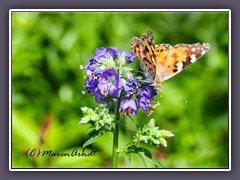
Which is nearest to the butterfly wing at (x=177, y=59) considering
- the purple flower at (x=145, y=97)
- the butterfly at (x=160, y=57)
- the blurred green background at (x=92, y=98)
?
the butterfly at (x=160, y=57)

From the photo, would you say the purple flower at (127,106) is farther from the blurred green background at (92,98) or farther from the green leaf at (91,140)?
the blurred green background at (92,98)

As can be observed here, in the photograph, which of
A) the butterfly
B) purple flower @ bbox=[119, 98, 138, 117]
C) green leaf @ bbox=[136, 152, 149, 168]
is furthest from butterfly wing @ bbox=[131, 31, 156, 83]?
green leaf @ bbox=[136, 152, 149, 168]

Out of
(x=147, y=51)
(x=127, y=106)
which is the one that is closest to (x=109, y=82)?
(x=127, y=106)

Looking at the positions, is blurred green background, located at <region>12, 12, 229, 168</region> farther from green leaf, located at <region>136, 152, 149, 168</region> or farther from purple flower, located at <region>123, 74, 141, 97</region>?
purple flower, located at <region>123, 74, 141, 97</region>
